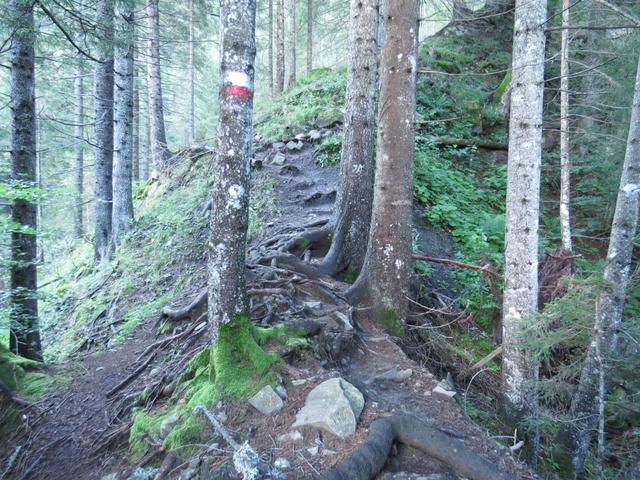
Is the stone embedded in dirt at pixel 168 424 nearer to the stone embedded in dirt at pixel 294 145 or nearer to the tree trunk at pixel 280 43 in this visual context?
the stone embedded in dirt at pixel 294 145

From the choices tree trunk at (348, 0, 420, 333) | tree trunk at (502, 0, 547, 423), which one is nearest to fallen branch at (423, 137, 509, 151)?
tree trunk at (348, 0, 420, 333)

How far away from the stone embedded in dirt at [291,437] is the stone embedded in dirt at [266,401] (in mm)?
320

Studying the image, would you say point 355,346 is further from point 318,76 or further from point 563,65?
point 318,76

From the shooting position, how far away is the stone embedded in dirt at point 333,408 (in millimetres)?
3139

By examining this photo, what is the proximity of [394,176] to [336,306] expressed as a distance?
1946 millimetres

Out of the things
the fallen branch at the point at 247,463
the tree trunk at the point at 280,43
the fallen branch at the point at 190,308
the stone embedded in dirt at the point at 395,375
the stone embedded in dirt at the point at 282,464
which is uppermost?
the tree trunk at the point at 280,43

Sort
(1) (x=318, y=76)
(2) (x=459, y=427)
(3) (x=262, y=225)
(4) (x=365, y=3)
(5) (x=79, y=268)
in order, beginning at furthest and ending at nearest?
(1) (x=318, y=76)
(5) (x=79, y=268)
(3) (x=262, y=225)
(4) (x=365, y=3)
(2) (x=459, y=427)

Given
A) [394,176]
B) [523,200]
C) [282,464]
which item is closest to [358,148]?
[394,176]

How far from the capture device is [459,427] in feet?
12.0

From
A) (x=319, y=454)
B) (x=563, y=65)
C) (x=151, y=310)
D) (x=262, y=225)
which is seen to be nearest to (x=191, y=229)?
(x=262, y=225)

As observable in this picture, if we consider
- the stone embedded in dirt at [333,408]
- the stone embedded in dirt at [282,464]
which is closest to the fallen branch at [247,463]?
the stone embedded in dirt at [282,464]

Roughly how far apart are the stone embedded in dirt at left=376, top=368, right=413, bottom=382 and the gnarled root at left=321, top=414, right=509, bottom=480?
1070 mm

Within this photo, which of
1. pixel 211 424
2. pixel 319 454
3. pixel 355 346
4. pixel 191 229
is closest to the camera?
pixel 319 454

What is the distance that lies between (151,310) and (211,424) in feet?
14.3
